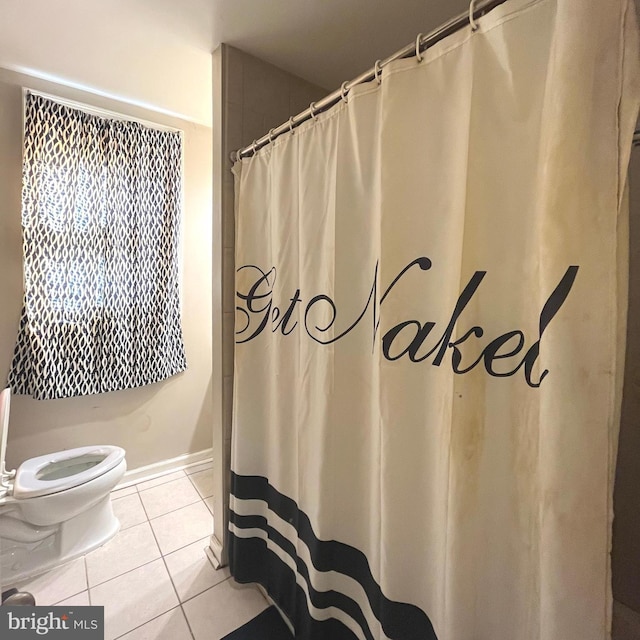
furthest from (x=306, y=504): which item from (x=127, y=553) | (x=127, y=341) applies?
(x=127, y=341)

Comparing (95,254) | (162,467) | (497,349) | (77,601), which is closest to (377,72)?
(497,349)

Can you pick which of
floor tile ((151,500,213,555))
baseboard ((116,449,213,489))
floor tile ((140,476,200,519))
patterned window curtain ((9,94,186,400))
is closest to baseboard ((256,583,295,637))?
floor tile ((151,500,213,555))

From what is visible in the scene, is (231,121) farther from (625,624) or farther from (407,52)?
(625,624)

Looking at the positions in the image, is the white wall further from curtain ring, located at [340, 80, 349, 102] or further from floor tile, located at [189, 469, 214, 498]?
floor tile, located at [189, 469, 214, 498]

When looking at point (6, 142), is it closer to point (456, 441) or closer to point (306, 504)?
point (306, 504)

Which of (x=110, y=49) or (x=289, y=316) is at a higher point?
(x=110, y=49)

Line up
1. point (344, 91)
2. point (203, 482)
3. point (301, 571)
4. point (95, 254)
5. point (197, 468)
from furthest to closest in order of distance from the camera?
point (197, 468), point (203, 482), point (95, 254), point (301, 571), point (344, 91)

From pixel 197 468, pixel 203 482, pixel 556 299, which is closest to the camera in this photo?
pixel 556 299

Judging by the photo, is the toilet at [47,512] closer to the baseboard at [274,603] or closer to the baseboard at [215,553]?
the baseboard at [215,553]

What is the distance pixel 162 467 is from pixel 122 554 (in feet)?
2.26

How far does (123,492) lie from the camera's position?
2059mm

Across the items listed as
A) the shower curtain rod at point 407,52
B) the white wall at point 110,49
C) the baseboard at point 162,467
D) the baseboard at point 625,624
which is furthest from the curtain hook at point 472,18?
the baseboard at point 162,467

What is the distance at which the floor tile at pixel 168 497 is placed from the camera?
6.28 ft

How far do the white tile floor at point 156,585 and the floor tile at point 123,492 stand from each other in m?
0.14
